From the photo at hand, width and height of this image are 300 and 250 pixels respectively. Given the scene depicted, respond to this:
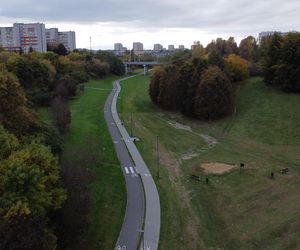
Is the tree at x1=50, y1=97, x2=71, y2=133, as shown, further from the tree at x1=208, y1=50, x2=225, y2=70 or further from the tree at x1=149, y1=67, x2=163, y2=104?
the tree at x1=208, y1=50, x2=225, y2=70

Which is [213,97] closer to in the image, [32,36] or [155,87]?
[155,87]

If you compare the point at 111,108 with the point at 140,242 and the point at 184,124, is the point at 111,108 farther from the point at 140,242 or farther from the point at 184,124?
the point at 140,242

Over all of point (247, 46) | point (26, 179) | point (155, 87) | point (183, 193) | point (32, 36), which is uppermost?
point (32, 36)

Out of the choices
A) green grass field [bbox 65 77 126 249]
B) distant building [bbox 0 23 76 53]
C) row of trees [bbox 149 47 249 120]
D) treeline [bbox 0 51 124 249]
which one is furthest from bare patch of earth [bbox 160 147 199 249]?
distant building [bbox 0 23 76 53]

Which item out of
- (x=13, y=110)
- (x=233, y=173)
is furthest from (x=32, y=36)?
(x=233, y=173)

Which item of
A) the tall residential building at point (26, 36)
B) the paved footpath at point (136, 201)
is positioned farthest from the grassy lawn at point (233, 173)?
the tall residential building at point (26, 36)

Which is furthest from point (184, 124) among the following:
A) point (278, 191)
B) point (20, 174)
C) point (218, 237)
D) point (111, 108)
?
point (20, 174)

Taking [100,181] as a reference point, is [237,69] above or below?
above
